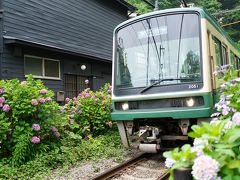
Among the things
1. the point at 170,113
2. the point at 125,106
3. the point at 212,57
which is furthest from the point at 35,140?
the point at 212,57

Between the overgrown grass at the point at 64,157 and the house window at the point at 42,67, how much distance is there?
4.71 metres

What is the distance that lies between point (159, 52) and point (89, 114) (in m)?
3.46

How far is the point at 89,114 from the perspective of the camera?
8.84 meters

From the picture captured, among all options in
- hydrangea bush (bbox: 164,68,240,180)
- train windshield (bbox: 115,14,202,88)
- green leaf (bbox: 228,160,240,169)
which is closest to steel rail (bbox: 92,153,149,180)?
train windshield (bbox: 115,14,202,88)

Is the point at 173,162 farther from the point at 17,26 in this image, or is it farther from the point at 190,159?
the point at 17,26

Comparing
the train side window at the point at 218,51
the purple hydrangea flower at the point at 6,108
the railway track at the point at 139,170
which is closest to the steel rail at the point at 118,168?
the railway track at the point at 139,170

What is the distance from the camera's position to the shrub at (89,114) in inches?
342

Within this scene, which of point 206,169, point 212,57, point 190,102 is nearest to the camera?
point 206,169

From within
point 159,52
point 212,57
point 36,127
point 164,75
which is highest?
point 159,52

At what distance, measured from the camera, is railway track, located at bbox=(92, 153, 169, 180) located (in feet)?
17.4

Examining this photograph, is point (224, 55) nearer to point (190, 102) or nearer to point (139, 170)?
point (190, 102)

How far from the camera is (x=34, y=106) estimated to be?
21.7 ft

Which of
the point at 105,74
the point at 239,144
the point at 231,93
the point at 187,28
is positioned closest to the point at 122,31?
the point at 187,28

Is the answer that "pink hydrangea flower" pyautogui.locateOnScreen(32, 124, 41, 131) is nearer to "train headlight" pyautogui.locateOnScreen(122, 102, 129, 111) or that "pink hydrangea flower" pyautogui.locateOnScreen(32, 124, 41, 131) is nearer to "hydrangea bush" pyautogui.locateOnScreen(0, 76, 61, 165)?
"hydrangea bush" pyautogui.locateOnScreen(0, 76, 61, 165)
